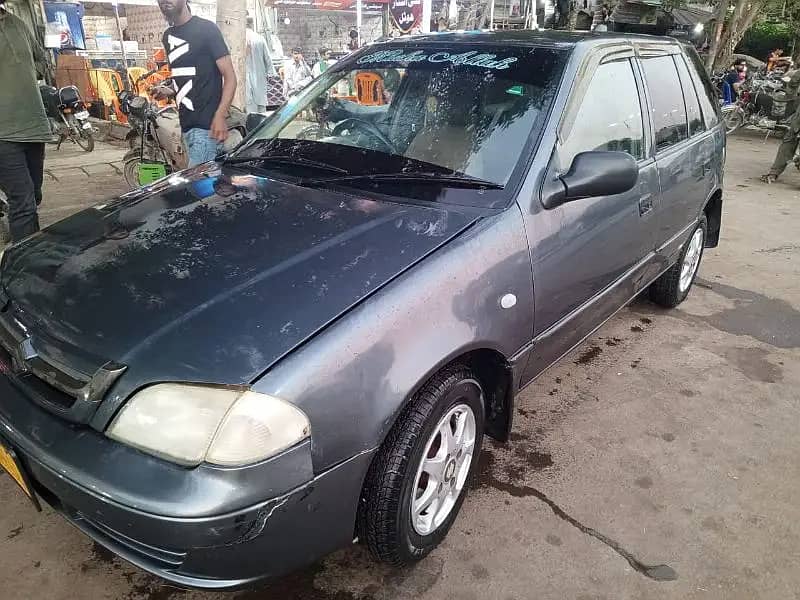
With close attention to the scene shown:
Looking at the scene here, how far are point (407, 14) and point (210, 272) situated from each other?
1360cm

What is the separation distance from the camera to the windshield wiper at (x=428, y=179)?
225cm

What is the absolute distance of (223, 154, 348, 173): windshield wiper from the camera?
251cm

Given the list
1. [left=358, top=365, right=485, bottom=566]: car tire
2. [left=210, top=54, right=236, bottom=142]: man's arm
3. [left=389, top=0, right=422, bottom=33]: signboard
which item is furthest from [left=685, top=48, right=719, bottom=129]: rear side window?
[left=389, top=0, right=422, bottom=33]: signboard

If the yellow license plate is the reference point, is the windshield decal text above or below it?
above

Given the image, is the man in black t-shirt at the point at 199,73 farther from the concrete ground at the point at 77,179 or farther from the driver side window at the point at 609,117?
the driver side window at the point at 609,117

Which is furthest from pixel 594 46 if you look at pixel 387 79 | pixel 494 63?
pixel 387 79

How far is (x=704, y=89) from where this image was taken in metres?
3.97

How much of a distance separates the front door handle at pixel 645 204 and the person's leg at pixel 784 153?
6.70 meters

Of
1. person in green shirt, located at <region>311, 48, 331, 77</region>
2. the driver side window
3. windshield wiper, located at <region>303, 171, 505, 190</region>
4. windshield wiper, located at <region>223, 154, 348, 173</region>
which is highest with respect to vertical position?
the driver side window

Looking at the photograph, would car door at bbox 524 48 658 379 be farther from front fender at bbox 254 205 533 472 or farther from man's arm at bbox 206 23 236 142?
man's arm at bbox 206 23 236 142

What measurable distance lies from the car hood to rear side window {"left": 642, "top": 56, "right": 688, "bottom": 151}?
169cm

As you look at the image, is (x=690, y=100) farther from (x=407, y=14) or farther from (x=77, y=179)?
(x=407, y=14)

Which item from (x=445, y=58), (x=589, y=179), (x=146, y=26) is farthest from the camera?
(x=146, y=26)

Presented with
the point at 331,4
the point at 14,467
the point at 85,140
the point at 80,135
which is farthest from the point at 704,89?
the point at 331,4
